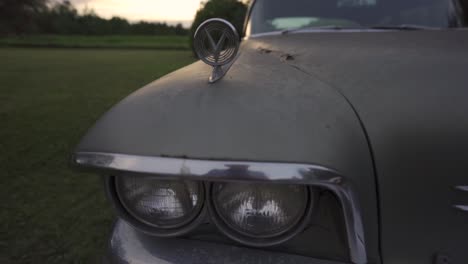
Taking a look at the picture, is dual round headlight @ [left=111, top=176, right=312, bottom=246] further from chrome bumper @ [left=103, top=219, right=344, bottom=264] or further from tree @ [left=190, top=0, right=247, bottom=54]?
tree @ [left=190, top=0, right=247, bottom=54]

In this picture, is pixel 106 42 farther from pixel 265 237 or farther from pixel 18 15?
pixel 265 237

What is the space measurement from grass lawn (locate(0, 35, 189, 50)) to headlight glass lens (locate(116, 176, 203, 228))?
110 ft

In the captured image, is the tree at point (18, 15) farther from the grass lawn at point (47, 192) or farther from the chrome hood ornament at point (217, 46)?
the chrome hood ornament at point (217, 46)

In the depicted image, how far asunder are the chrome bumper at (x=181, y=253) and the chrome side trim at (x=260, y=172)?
0.15m

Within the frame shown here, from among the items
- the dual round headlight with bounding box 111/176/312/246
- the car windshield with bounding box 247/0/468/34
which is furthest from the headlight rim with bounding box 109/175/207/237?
the car windshield with bounding box 247/0/468/34

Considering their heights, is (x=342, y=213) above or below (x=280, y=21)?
below

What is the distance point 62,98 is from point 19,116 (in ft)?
7.54

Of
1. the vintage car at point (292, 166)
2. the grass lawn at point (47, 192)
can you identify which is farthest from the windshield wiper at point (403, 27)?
the grass lawn at point (47, 192)

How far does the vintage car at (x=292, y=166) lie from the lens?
97cm

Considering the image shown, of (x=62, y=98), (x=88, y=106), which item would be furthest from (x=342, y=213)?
(x=62, y=98)

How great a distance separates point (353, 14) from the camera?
230 cm

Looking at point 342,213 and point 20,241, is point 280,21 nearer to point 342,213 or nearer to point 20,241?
point 342,213

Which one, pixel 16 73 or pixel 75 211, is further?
Result: pixel 16 73

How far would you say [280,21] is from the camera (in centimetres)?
254
